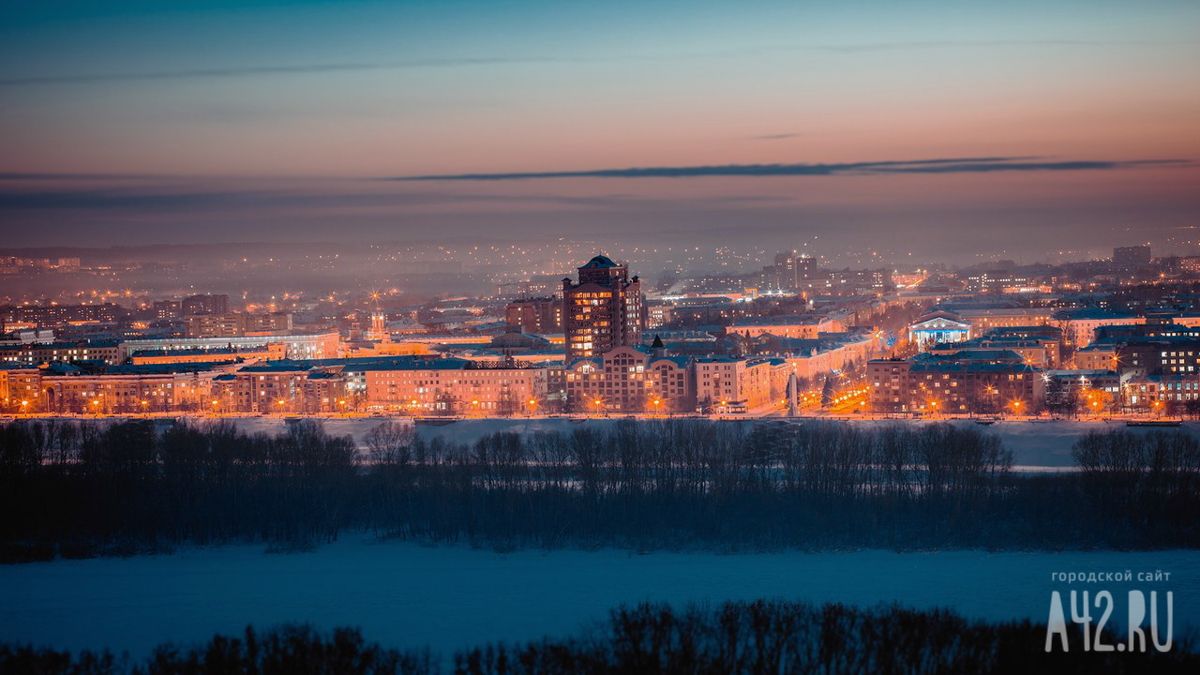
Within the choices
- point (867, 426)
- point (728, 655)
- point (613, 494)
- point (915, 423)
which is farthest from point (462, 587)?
point (915, 423)

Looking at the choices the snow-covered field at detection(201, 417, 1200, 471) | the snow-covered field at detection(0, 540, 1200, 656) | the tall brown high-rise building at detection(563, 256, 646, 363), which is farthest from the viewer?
the tall brown high-rise building at detection(563, 256, 646, 363)

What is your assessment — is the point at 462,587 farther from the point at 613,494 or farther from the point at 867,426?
the point at 867,426

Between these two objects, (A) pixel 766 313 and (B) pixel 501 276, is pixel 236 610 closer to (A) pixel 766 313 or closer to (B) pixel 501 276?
(A) pixel 766 313

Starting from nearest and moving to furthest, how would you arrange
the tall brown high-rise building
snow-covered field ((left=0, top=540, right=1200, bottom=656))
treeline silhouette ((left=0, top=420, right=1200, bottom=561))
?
snow-covered field ((left=0, top=540, right=1200, bottom=656))
treeline silhouette ((left=0, top=420, right=1200, bottom=561))
the tall brown high-rise building

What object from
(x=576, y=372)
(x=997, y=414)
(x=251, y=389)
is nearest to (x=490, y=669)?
(x=997, y=414)

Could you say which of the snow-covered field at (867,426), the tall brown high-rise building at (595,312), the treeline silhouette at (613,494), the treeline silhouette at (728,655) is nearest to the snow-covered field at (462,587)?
the treeline silhouette at (613,494)

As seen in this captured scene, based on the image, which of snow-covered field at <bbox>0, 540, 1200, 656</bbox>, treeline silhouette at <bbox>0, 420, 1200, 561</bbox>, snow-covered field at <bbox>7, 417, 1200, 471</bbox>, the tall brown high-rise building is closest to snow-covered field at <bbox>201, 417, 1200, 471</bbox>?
snow-covered field at <bbox>7, 417, 1200, 471</bbox>

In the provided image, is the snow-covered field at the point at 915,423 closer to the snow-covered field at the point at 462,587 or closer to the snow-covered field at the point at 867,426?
the snow-covered field at the point at 867,426

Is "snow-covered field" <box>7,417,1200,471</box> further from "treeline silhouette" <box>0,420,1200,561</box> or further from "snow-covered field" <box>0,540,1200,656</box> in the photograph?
"snow-covered field" <box>0,540,1200,656</box>
